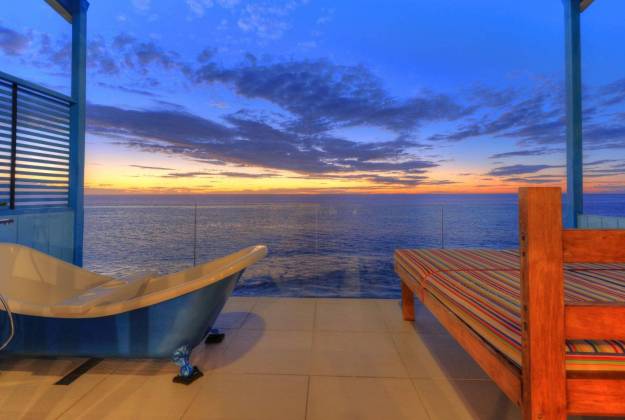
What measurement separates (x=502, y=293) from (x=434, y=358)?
0.79 meters

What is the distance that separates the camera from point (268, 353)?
1.90m

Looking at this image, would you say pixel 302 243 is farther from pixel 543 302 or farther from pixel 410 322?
pixel 543 302

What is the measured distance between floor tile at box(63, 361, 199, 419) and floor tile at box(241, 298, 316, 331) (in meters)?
0.77

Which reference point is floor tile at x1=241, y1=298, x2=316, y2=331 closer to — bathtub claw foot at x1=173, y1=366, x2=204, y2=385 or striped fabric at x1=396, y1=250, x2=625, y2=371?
bathtub claw foot at x1=173, y1=366, x2=204, y2=385

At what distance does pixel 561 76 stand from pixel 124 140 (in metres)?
8.70

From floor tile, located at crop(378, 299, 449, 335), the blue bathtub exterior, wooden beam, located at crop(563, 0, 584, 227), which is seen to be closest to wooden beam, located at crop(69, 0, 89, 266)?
the blue bathtub exterior

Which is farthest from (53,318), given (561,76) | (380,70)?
(380,70)

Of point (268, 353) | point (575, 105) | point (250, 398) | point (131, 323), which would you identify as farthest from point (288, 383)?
point (575, 105)

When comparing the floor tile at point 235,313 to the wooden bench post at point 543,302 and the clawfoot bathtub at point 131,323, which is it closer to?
the clawfoot bathtub at point 131,323

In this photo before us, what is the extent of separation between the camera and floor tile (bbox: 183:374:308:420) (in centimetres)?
133

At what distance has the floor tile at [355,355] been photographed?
5.54 feet

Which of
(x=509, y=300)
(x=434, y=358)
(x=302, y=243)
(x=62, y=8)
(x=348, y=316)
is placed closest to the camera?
(x=509, y=300)

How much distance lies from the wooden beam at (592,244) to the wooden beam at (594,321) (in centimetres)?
13

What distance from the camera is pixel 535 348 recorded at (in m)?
0.78
